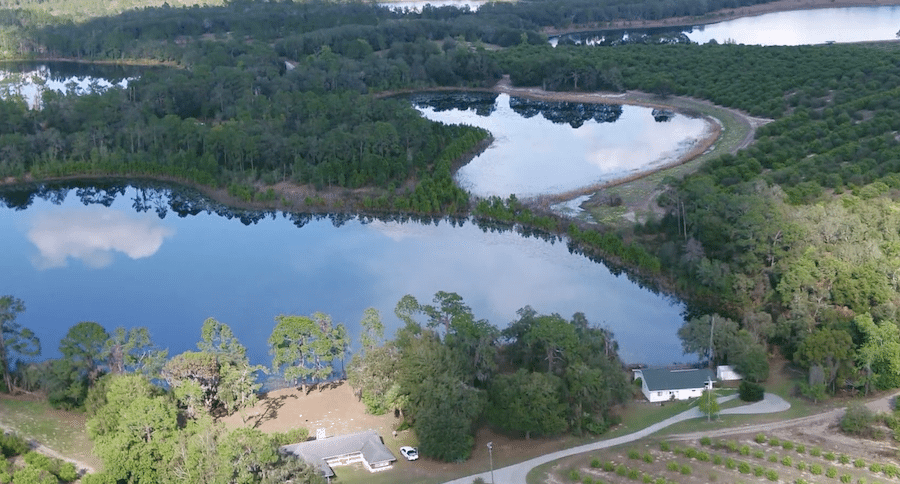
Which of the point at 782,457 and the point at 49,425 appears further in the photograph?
the point at 49,425

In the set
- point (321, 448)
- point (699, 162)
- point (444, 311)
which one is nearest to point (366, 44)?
point (699, 162)

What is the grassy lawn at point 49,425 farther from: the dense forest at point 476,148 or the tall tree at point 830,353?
the tall tree at point 830,353

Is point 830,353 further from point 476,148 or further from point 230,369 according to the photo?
point 476,148

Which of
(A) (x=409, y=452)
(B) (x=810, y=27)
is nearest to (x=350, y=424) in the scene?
(A) (x=409, y=452)

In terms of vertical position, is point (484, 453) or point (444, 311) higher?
point (444, 311)

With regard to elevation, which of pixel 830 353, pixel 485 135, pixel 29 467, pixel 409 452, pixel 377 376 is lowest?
pixel 409 452

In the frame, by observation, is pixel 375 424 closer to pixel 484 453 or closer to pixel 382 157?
pixel 484 453
